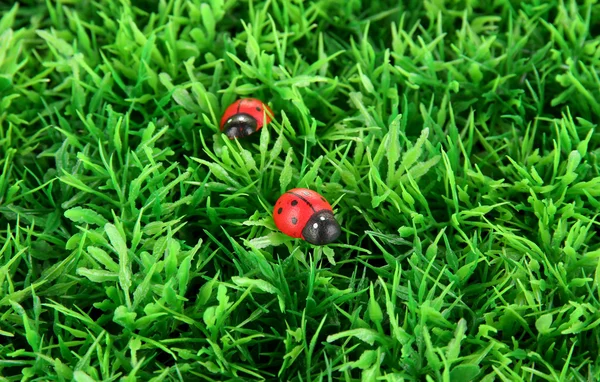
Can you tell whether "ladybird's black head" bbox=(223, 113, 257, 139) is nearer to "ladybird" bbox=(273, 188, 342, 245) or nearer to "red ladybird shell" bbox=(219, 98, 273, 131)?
"red ladybird shell" bbox=(219, 98, 273, 131)

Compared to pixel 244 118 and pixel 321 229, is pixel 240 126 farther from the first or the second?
pixel 321 229

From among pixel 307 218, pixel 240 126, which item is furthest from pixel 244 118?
pixel 307 218

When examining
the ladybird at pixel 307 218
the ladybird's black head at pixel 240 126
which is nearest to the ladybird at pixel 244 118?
the ladybird's black head at pixel 240 126

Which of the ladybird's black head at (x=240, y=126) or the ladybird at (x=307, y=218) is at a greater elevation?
the ladybird's black head at (x=240, y=126)

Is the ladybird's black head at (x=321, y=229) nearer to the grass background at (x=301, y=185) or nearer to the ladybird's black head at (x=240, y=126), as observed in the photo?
the grass background at (x=301, y=185)

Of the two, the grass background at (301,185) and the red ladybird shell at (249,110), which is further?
the red ladybird shell at (249,110)

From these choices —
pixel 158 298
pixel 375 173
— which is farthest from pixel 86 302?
pixel 375 173
